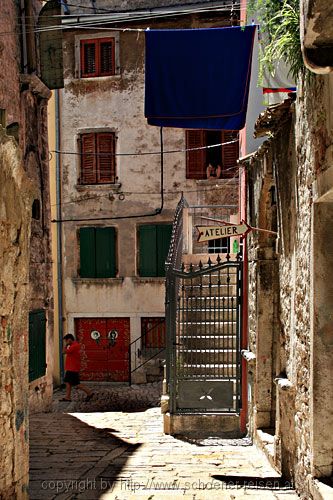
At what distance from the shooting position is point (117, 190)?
17.9m

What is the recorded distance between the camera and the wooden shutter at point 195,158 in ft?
57.4

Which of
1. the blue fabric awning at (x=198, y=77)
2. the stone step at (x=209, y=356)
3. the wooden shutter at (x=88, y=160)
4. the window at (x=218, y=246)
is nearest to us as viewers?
the blue fabric awning at (x=198, y=77)

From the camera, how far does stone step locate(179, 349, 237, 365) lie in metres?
9.37

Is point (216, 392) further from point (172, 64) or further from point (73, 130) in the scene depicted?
point (73, 130)

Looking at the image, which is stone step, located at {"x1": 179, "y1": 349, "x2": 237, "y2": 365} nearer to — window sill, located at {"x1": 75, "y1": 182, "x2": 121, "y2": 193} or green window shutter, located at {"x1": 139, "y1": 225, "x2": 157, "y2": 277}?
green window shutter, located at {"x1": 139, "y1": 225, "x2": 157, "y2": 277}

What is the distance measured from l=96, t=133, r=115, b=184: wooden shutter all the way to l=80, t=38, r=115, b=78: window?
205cm

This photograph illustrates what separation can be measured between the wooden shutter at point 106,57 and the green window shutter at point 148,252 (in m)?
5.27

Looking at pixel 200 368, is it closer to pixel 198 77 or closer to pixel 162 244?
pixel 198 77

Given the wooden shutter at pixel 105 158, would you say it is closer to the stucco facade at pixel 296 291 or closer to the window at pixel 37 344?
the window at pixel 37 344

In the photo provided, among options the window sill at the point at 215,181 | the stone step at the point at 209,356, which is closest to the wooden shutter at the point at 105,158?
the window sill at the point at 215,181

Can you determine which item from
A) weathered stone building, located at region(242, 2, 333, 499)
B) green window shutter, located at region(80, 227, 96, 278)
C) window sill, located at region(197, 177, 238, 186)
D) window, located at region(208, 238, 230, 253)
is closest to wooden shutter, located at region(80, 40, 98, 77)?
window sill, located at region(197, 177, 238, 186)

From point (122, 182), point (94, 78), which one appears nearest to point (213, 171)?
point (122, 182)

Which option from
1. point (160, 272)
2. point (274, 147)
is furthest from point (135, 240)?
point (274, 147)

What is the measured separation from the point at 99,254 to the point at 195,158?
432 centimetres
